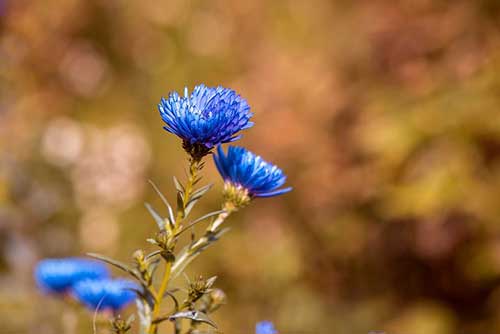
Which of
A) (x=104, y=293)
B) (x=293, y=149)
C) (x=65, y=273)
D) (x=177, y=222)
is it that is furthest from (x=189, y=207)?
(x=293, y=149)

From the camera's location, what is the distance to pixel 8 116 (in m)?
2.55

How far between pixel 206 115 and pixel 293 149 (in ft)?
7.54

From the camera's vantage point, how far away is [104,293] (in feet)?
2.97

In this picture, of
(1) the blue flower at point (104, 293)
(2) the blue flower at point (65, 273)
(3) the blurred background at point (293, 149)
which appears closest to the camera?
(1) the blue flower at point (104, 293)

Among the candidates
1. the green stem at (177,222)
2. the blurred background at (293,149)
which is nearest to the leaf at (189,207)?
the green stem at (177,222)

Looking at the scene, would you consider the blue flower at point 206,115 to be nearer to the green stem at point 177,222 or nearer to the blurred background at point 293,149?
the green stem at point 177,222

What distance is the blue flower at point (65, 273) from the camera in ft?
3.53

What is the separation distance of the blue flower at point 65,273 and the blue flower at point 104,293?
114mm

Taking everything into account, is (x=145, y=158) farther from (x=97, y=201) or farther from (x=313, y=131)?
Answer: (x=313, y=131)

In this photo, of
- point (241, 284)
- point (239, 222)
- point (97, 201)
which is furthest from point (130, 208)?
point (241, 284)

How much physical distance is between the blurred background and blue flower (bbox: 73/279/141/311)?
0.94 ft

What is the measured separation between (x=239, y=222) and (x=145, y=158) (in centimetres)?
63

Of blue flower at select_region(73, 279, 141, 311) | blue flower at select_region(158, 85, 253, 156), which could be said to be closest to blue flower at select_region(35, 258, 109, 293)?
blue flower at select_region(73, 279, 141, 311)

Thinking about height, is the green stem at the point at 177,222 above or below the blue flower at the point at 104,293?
below
